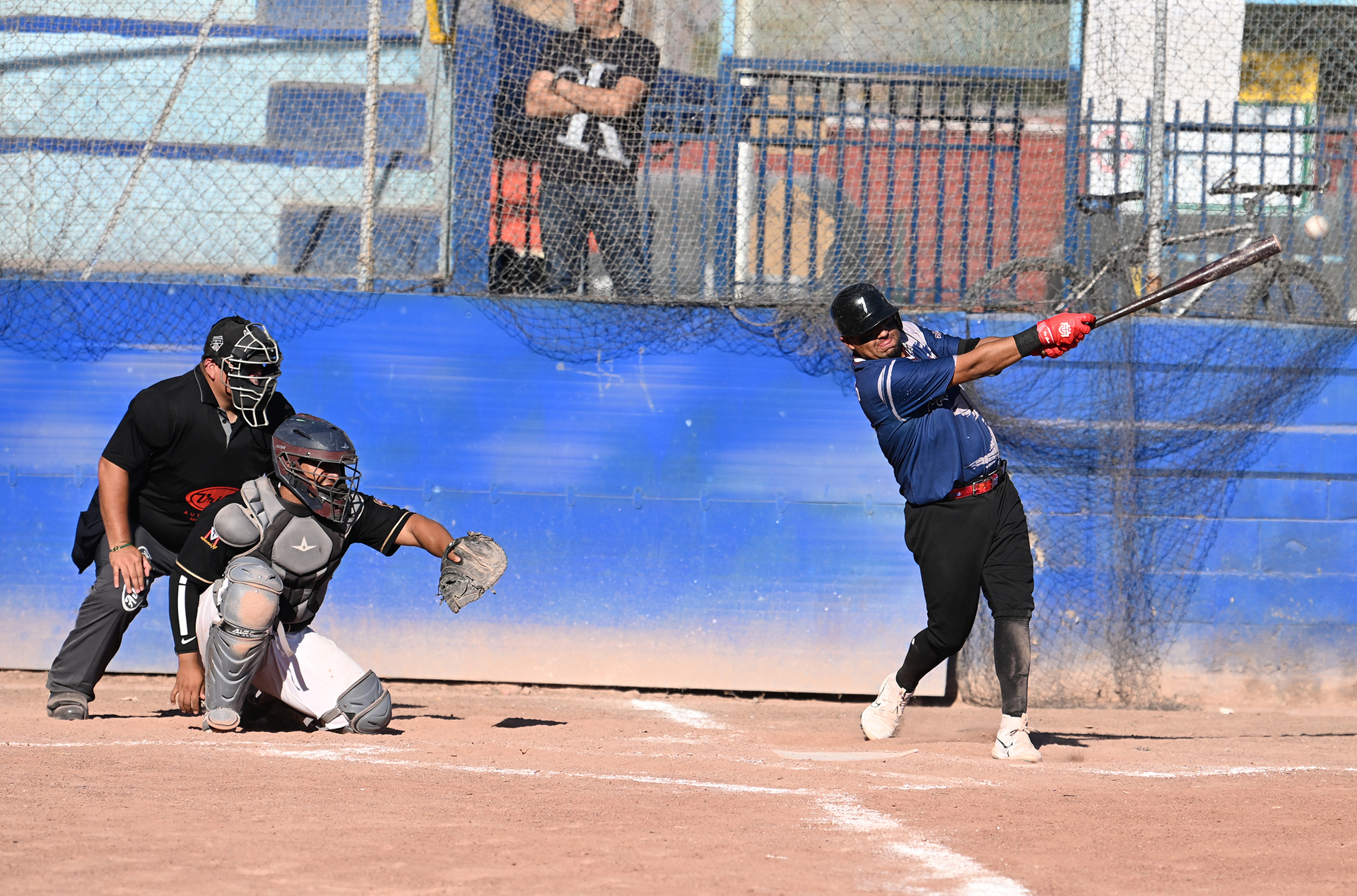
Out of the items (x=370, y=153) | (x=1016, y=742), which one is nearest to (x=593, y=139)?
(x=370, y=153)

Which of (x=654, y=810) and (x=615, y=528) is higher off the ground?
(x=615, y=528)

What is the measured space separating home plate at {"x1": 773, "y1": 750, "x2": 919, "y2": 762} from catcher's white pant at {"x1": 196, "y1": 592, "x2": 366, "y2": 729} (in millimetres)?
1832

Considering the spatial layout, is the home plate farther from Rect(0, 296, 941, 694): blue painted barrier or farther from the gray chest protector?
the gray chest protector

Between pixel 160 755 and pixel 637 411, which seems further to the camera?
pixel 637 411

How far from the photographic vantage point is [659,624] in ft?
24.0

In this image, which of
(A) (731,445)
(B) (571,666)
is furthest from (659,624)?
(A) (731,445)

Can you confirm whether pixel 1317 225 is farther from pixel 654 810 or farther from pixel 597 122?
pixel 654 810

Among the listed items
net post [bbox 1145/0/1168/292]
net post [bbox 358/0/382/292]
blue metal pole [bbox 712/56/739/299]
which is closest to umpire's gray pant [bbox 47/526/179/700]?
net post [bbox 358/0/382/292]

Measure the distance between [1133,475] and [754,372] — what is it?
2.16 meters

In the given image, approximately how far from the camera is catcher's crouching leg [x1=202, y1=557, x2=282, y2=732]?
5254 millimetres

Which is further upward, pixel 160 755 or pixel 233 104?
pixel 233 104

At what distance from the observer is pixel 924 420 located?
213 inches

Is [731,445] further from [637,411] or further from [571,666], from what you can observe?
[571,666]

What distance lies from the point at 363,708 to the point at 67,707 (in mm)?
1344
